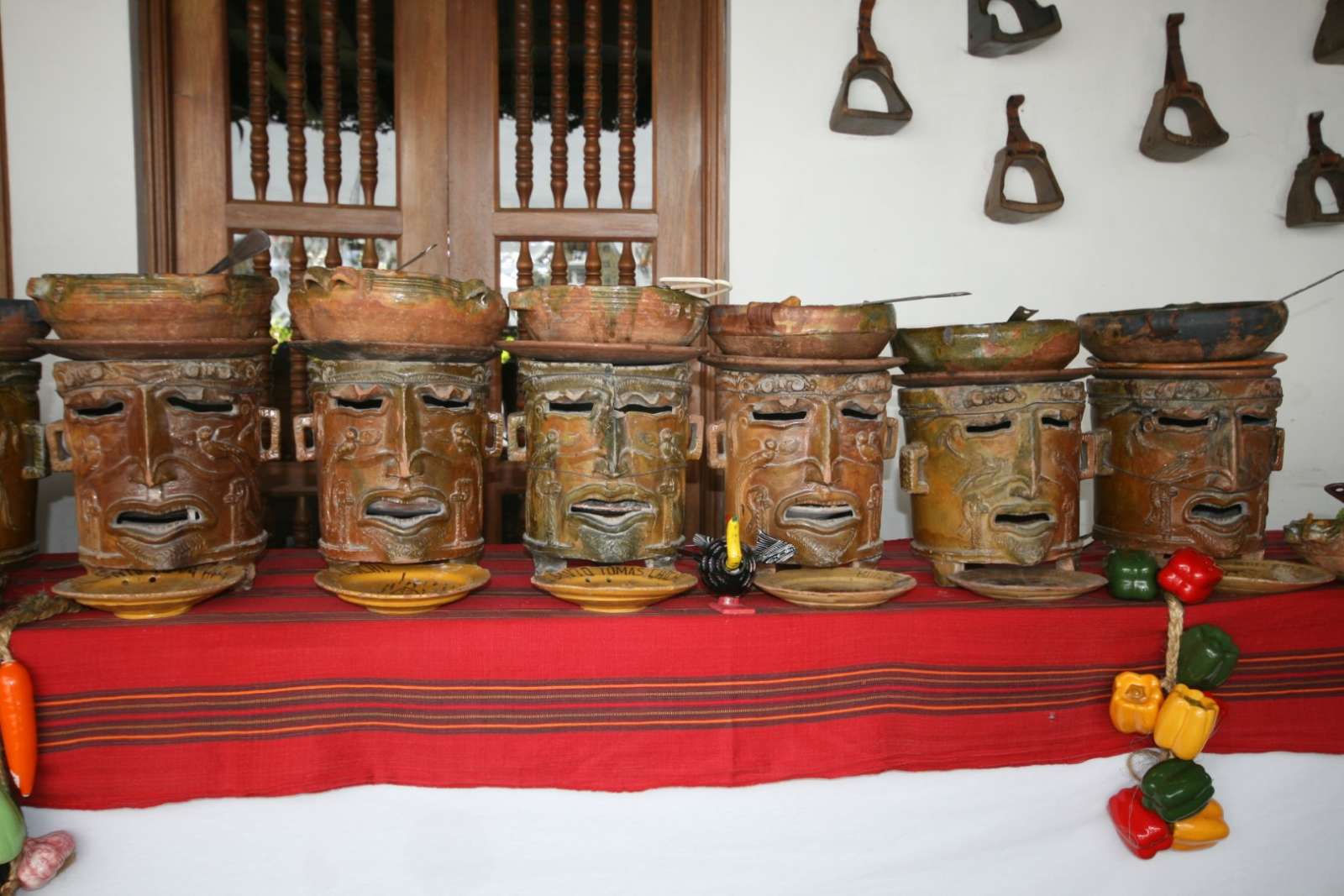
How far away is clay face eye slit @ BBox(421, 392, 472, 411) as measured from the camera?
88.0 inches

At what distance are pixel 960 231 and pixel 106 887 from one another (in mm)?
2893

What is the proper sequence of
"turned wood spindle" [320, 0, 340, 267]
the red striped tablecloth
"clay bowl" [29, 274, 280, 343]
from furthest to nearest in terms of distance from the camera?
1. "turned wood spindle" [320, 0, 340, 267]
2. "clay bowl" [29, 274, 280, 343]
3. the red striped tablecloth

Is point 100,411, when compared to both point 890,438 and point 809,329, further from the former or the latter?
point 890,438

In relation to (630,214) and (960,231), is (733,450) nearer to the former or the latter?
(630,214)

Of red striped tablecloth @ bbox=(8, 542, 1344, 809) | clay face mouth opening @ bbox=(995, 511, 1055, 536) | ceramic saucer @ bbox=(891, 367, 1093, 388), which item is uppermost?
ceramic saucer @ bbox=(891, 367, 1093, 388)

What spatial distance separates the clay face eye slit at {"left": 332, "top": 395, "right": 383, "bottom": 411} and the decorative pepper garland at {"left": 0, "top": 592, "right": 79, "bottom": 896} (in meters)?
0.78

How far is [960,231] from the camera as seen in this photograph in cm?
310

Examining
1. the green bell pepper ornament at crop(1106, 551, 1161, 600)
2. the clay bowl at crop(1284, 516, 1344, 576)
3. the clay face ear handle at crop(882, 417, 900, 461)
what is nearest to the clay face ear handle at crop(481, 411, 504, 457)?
the clay face ear handle at crop(882, 417, 900, 461)

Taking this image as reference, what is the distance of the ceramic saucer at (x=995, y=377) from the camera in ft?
7.73

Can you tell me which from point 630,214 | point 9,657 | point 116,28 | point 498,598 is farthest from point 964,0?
point 9,657

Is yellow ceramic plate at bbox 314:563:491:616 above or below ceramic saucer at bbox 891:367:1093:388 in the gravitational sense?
below

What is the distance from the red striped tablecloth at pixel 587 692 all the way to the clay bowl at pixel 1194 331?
0.64 meters

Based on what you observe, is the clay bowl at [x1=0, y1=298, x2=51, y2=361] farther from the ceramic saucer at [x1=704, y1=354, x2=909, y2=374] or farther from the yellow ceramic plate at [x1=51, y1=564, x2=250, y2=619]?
the ceramic saucer at [x1=704, y1=354, x2=909, y2=374]

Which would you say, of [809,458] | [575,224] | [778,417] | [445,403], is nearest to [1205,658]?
[809,458]
